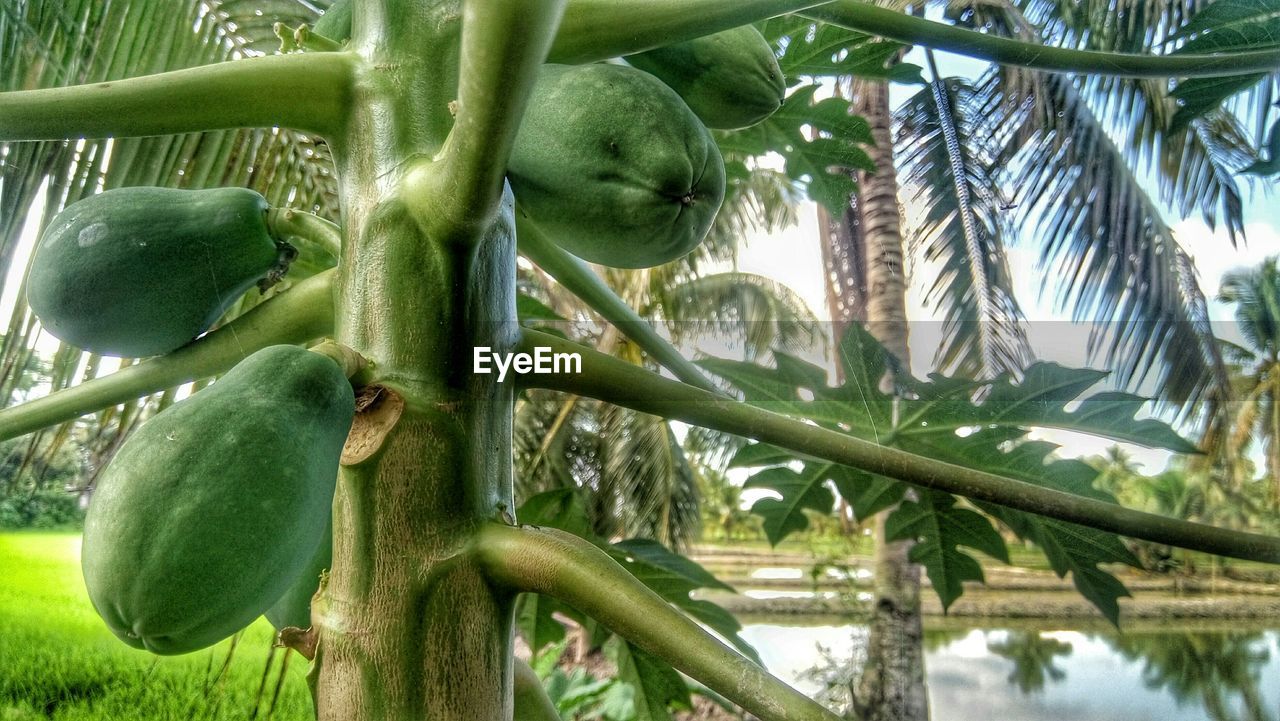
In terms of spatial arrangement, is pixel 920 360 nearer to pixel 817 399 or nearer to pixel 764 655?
pixel 817 399

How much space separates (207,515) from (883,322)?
34cm

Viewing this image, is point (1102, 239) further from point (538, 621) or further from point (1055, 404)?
point (538, 621)

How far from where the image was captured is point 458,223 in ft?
1.05

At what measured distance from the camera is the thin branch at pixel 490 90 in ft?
0.73

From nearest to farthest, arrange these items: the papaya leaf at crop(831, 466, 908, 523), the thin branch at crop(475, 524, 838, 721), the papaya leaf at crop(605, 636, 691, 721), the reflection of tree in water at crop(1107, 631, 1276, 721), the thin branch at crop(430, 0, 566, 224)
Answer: the thin branch at crop(430, 0, 566, 224)
the thin branch at crop(475, 524, 838, 721)
the reflection of tree in water at crop(1107, 631, 1276, 721)
the papaya leaf at crop(831, 466, 908, 523)
the papaya leaf at crop(605, 636, 691, 721)

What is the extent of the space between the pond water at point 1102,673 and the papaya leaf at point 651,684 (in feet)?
0.69

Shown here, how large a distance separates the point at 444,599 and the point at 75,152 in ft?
1.61

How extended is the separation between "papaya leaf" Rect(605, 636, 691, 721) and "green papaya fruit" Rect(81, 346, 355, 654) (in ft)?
1.23

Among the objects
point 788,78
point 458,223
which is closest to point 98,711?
point 458,223

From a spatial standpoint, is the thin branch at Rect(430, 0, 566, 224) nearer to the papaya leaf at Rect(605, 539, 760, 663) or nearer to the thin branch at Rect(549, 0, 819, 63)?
the thin branch at Rect(549, 0, 819, 63)

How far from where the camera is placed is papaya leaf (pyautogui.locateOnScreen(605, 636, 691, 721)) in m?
0.64

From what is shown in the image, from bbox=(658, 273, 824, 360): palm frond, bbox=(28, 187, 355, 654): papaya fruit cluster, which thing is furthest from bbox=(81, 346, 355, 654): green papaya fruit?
bbox=(658, 273, 824, 360): palm frond

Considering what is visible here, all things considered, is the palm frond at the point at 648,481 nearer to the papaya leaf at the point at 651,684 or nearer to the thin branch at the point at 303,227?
the papaya leaf at the point at 651,684

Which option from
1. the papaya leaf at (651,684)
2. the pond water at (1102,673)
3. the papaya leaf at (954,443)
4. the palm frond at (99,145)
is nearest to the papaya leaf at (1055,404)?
the papaya leaf at (954,443)
